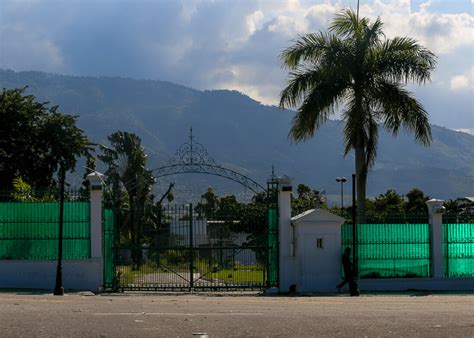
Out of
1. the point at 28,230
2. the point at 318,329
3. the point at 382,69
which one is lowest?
the point at 318,329

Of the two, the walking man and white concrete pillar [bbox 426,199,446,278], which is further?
white concrete pillar [bbox 426,199,446,278]

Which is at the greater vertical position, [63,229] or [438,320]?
[63,229]

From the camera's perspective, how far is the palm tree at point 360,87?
27656mm

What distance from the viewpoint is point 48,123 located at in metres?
46.7

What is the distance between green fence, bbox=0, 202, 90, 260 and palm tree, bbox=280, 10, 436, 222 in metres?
8.65

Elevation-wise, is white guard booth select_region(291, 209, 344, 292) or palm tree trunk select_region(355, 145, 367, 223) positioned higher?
palm tree trunk select_region(355, 145, 367, 223)

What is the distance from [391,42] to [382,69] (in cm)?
121

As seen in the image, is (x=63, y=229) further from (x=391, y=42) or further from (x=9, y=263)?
(x=391, y=42)

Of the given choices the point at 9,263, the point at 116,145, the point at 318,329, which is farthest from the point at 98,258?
the point at 116,145

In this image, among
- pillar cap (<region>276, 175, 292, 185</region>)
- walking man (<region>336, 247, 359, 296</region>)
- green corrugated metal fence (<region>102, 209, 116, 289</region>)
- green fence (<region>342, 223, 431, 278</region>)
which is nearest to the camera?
walking man (<region>336, 247, 359, 296</region>)

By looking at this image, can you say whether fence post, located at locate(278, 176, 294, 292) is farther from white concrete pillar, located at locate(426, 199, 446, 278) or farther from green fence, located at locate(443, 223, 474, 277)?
green fence, located at locate(443, 223, 474, 277)

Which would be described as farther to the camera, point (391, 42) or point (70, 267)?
point (391, 42)

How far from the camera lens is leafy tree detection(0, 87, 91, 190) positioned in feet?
146

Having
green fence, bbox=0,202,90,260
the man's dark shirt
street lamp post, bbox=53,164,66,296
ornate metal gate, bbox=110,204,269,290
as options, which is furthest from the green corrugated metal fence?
the man's dark shirt
